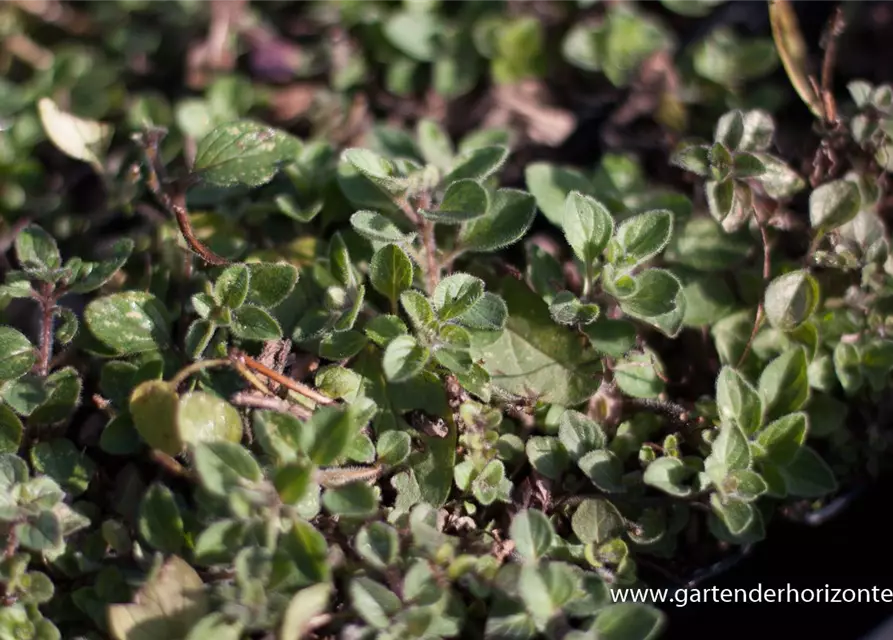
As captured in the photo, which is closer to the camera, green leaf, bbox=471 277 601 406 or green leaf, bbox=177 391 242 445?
green leaf, bbox=177 391 242 445

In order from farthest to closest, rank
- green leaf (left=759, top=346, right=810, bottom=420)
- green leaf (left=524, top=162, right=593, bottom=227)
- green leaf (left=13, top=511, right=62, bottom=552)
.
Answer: green leaf (left=524, top=162, right=593, bottom=227)
green leaf (left=759, top=346, right=810, bottom=420)
green leaf (left=13, top=511, right=62, bottom=552)

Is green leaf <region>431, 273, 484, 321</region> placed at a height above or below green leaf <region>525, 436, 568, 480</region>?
above

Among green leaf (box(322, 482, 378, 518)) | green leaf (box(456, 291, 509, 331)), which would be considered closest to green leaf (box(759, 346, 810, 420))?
green leaf (box(456, 291, 509, 331))

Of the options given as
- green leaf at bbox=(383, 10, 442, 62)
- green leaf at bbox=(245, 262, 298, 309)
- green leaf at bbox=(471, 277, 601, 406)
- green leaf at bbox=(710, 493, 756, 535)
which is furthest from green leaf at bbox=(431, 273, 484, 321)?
green leaf at bbox=(383, 10, 442, 62)

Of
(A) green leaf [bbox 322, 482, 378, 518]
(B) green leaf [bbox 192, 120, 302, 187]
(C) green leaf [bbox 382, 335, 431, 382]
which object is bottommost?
(A) green leaf [bbox 322, 482, 378, 518]

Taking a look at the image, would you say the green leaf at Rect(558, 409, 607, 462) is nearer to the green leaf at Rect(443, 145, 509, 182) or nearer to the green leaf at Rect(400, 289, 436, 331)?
the green leaf at Rect(400, 289, 436, 331)

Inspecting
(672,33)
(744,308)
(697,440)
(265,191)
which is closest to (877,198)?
(744,308)

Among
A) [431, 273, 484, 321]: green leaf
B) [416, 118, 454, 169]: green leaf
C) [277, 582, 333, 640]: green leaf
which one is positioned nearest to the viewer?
[277, 582, 333, 640]: green leaf
